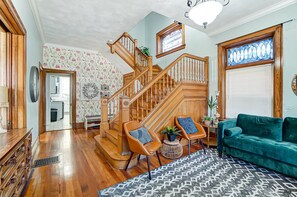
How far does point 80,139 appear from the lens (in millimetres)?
4375

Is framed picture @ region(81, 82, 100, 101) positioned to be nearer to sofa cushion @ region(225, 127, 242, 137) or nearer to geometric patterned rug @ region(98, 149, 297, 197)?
geometric patterned rug @ region(98, 149, 297, 197)

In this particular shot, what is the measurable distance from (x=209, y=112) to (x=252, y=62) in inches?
65.1

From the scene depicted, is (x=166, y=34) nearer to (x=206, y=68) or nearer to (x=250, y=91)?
(x=206, y=68)

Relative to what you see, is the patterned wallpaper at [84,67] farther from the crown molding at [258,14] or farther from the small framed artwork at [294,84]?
the small framed artwork at [294,84]

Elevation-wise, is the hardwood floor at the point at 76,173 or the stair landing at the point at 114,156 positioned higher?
the stair landing at the point at 114,156

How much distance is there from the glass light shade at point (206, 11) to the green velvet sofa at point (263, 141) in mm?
2108

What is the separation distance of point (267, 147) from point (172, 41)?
4.70 metres

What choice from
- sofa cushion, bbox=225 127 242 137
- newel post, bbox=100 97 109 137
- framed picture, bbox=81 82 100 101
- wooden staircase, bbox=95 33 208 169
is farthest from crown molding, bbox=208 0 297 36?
framed picture, bbox=81 82 100 101

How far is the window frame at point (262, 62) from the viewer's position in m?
2.99

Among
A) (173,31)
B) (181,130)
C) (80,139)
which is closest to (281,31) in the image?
(181,130)

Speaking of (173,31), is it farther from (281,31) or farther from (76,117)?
(76,117)

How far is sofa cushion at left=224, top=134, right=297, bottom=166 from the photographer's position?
7.31 feet

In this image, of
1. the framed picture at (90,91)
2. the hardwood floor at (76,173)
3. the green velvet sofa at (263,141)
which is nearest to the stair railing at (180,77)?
the hardwood floor at (76,173)

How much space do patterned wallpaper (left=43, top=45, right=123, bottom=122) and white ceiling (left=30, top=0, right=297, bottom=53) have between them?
37.9 inches
